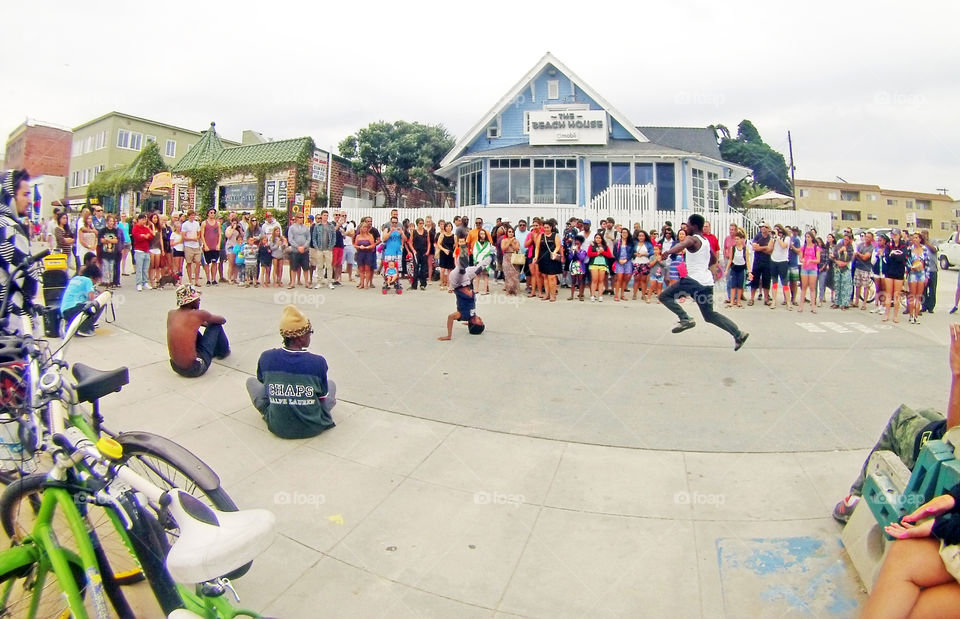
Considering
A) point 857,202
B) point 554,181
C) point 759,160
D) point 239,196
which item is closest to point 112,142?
point 239,196

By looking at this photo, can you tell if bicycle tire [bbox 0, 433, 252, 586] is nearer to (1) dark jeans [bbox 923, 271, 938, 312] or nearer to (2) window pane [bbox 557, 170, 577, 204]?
(1) dark jeans [bbox 923, 271, 938, 312]

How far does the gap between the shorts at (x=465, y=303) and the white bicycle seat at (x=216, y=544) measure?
240 inches

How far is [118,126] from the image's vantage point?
138 feet

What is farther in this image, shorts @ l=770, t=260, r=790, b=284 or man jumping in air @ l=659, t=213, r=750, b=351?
shorts @ l=770, t=260, r=790, b=284

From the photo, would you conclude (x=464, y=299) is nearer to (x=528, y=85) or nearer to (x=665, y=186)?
(x=665, y=186)

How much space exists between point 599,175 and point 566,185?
131 centimetres

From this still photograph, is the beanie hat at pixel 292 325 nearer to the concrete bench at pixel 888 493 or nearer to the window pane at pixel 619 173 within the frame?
the concrete bench at pixel 888 493

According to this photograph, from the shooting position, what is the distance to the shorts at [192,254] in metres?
13.2

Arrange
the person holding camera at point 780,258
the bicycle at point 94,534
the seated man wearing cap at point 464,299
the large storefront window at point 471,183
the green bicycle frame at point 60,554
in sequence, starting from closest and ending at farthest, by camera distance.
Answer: the bicycle at point 94,534 < the green bicycle frame at point 60,554 < the seated man wearing cap at point 464,299 < the person holding camera at point 780,258 < the large storefront window at point 471,183

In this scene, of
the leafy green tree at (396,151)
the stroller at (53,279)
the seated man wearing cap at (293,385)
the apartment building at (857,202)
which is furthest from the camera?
the apartment building at (857,202)

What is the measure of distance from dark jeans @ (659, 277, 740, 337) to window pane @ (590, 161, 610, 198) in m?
14.8

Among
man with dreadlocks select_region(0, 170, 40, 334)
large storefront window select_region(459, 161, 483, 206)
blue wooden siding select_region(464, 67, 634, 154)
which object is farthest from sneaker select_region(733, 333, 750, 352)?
blue wooden siding select_region(464, 67, 634, 154)

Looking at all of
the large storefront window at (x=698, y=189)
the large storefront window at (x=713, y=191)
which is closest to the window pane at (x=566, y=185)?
the large storefront window at (x=698, y=189)

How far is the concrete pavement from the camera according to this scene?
10.3 ft
